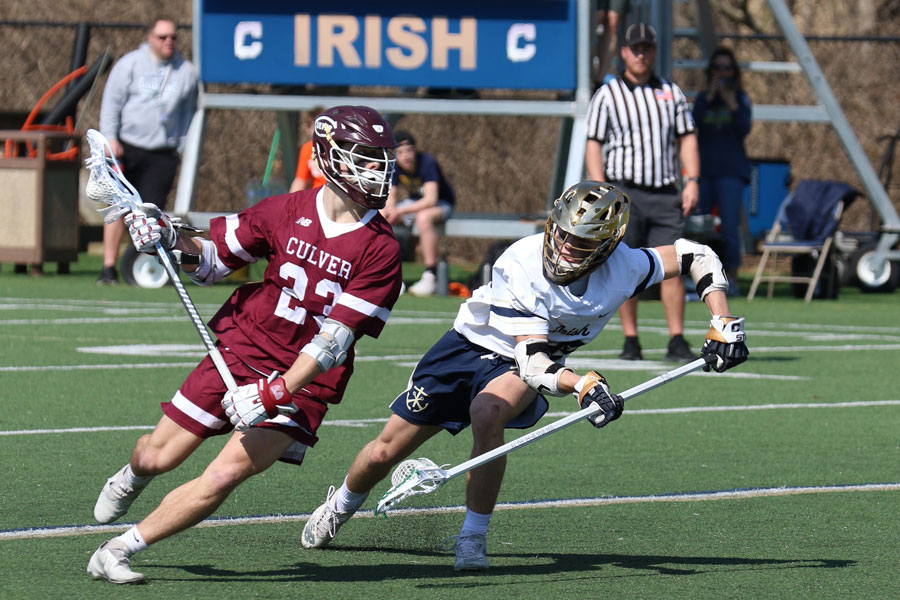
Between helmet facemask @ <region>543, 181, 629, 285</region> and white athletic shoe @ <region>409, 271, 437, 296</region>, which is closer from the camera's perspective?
helmet facemask @ <region>543, 181, 629, 285</region>

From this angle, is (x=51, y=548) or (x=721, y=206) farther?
(x=721, y=206)

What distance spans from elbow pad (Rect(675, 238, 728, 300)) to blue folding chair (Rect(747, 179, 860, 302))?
10.6 meters

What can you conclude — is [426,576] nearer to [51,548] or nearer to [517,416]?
[517,416]

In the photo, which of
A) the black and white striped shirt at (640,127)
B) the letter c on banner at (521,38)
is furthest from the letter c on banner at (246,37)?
the black and white striped shirt at (640,127)

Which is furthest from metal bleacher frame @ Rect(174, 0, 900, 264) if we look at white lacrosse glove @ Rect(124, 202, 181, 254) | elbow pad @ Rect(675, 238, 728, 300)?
white lacrosse glove @ Rect(124, 202, 181, 254)

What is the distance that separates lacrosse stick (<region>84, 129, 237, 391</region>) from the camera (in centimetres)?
503

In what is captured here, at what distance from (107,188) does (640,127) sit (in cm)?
579

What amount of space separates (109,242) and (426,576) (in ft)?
34.2

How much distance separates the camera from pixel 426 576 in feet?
16.4

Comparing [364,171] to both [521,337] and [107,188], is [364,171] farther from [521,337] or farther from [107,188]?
[107,188]

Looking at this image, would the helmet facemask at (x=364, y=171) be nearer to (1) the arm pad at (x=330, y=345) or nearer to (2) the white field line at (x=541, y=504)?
(1) the arm pad at (x=330, y=345)

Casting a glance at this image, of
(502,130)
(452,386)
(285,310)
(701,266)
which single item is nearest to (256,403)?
(285,310)

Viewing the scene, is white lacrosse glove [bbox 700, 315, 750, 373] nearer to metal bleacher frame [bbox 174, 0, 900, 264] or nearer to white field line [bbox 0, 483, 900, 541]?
white field line [bbox 0, 483, 900, 541]

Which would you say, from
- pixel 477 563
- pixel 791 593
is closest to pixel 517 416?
pixel 477 563
